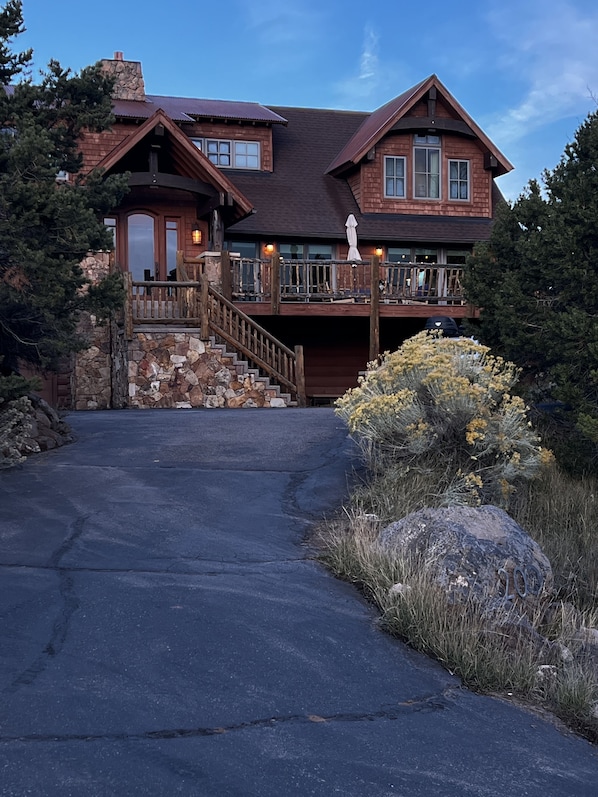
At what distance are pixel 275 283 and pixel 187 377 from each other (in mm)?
4188

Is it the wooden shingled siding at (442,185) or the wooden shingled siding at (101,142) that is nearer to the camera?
the wooden shingled siding at (101,142)

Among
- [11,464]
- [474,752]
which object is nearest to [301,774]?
[474,752]

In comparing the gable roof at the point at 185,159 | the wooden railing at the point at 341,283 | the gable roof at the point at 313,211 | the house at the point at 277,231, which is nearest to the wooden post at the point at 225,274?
the house at the point at 277,231

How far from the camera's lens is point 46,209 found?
9422 mm

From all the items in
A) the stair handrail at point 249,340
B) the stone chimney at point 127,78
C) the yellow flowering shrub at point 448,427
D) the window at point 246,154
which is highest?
the stone chimney at point 127,78

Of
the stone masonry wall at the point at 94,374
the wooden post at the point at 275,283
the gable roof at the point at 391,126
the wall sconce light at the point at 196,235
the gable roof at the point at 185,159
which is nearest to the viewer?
the stone masonry wall at the point at 94,374

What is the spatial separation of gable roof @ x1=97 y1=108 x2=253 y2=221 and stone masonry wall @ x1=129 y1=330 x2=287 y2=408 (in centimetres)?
515

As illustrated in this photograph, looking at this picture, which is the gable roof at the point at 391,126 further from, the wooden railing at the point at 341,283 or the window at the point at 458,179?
the wooden railing at the point at 341,283

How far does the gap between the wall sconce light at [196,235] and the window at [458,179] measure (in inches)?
336

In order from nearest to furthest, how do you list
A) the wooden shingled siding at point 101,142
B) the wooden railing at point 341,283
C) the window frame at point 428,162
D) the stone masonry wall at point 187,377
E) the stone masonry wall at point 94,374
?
the stone masonry wall at point 187,377
the stone masonry wall at point 94,374
the wooden railing at point 341,283
the wooden shingled siding at point 101,142
the window frame at point 428,162

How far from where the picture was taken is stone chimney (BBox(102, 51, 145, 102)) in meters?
24.2

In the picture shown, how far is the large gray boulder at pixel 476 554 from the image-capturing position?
6070 mm

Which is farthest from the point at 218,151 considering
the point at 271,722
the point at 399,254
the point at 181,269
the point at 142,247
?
the point at 271,722

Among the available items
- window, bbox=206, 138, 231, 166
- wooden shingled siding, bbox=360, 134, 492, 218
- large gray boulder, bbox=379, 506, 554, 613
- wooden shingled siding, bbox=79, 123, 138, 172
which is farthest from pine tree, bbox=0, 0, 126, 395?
wooden shingled siding, bbox=360, 134, 492, 218
